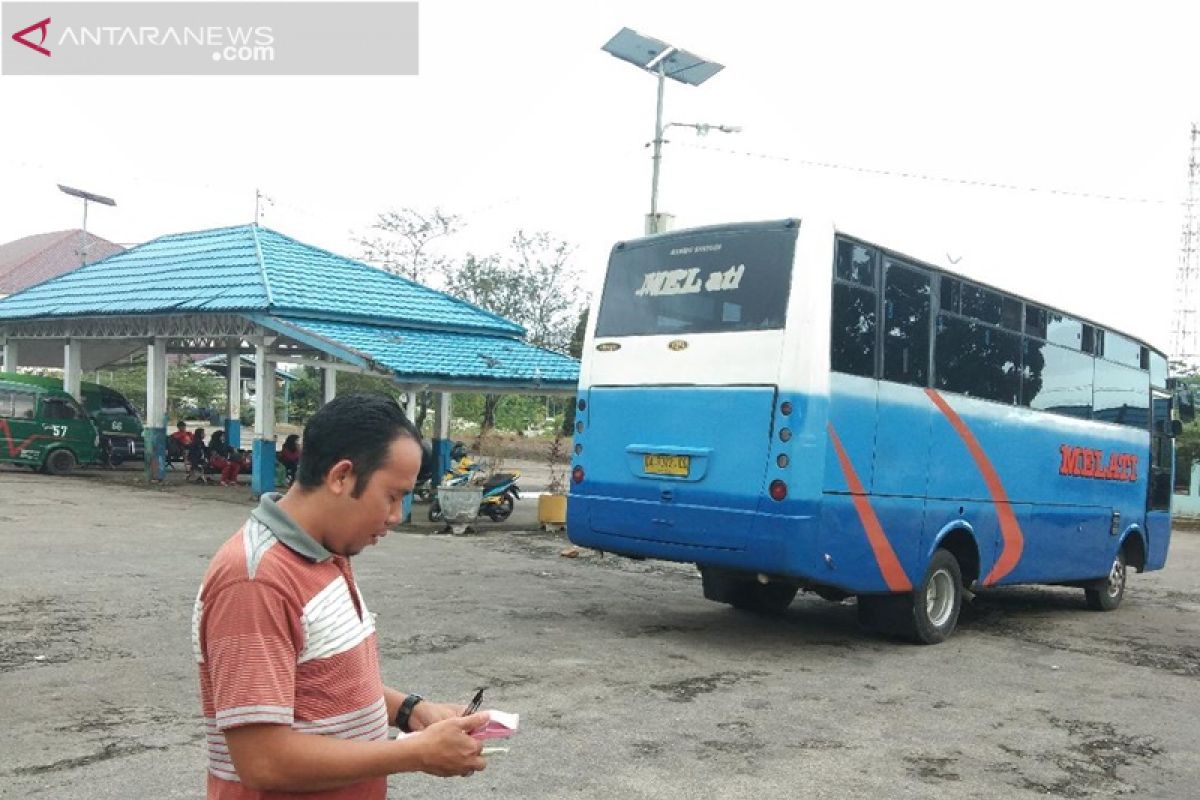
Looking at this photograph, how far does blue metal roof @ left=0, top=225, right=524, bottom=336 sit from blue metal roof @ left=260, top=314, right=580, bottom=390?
0.41 meters

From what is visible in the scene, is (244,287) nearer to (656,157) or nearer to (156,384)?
(156,384)

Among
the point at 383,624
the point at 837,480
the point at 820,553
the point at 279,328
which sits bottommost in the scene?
the point at 383,624

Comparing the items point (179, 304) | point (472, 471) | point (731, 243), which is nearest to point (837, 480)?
point (731, 243)

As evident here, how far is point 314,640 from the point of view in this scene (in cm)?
208

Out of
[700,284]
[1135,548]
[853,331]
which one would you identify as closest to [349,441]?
[853,331]

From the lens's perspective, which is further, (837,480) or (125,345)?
(125,345)

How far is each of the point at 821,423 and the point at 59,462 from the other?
20.2m

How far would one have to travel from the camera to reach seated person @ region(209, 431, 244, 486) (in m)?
22.6

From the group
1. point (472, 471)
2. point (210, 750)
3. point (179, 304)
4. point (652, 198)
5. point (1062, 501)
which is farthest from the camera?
point (652, 198)

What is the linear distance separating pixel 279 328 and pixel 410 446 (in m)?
16.3

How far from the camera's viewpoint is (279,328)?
1780cm

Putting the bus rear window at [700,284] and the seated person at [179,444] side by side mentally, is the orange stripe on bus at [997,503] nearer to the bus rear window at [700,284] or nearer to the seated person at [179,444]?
the bus rear window at [700,284]

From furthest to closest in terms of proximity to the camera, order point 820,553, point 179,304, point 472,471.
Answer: point 179,304 → point 472,471 → point 820,553

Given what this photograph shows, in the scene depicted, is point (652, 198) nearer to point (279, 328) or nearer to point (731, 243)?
point (279, 328)
